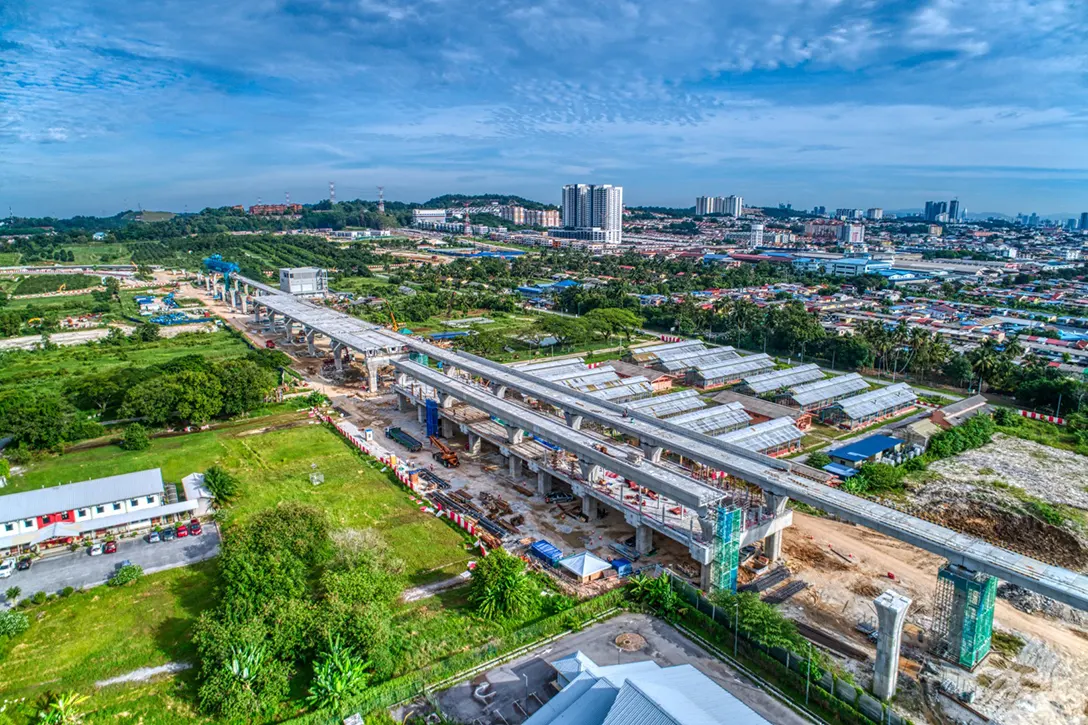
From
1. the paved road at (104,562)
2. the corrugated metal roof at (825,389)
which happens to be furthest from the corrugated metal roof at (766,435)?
the paved road at (104,562)

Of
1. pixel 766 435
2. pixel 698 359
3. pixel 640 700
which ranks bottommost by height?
pixel 766 435

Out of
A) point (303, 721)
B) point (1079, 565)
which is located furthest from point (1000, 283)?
point (303, 721)

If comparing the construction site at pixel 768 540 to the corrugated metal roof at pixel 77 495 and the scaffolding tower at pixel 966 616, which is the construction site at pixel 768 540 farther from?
the corrugated metal roof at pixel 77 495

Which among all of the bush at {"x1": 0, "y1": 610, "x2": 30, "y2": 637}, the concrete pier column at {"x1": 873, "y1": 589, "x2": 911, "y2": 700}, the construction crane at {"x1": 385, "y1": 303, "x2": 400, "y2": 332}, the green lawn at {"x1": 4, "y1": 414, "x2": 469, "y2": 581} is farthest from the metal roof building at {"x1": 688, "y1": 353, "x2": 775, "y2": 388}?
the bush at {"x1": 0, "y1": 610, "x2": 30, "y2": 637}

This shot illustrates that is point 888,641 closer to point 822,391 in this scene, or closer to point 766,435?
point 766,435

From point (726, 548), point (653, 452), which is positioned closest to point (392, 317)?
point (653, 452)

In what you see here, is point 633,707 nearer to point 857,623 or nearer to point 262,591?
point 857,623
